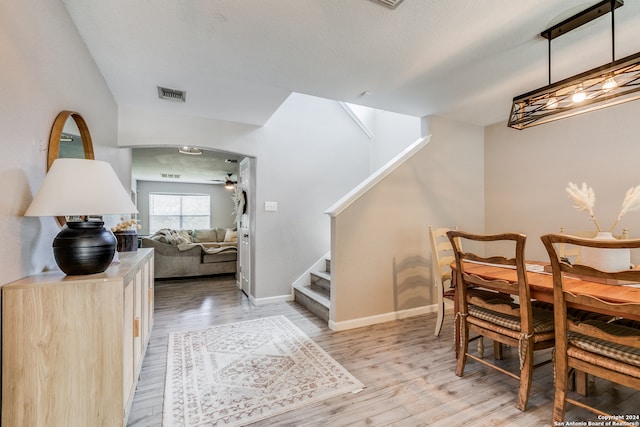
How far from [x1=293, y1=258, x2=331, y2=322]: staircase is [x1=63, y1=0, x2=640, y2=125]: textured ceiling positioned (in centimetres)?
223

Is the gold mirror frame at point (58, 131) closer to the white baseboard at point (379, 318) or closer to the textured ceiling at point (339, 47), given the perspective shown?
the textured ceiling at point (339, 47)

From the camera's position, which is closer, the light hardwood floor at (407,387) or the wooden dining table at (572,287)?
the wooden dining table at (572,287)

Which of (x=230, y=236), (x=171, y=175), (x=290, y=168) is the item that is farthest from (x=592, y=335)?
(x=171, y=175)

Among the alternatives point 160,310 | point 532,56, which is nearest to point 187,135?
point 160,310

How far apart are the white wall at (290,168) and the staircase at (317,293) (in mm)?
181

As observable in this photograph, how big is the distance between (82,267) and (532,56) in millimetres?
3254

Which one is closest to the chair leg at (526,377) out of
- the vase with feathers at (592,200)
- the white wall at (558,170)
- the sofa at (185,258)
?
the vase with feathers at (592,200)

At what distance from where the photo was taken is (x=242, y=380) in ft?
6.66

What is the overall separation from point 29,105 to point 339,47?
1827mm

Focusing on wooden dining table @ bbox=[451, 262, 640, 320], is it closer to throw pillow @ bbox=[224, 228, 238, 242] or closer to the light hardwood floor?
the light hardwood floor

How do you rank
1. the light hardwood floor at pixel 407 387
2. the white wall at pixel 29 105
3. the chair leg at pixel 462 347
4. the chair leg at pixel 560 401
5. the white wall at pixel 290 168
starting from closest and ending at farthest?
the white wall at pixel 29 105 < the chair leg at pixel 560 401 < the light hardwood floor at pixel 407 387 < the chair leg at pixel 462 347 < the white wall at pixel 290 168

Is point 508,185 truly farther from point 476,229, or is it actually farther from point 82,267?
point 82,267

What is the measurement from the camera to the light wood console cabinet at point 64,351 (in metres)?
1.19

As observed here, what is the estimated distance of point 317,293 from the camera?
364 cm
